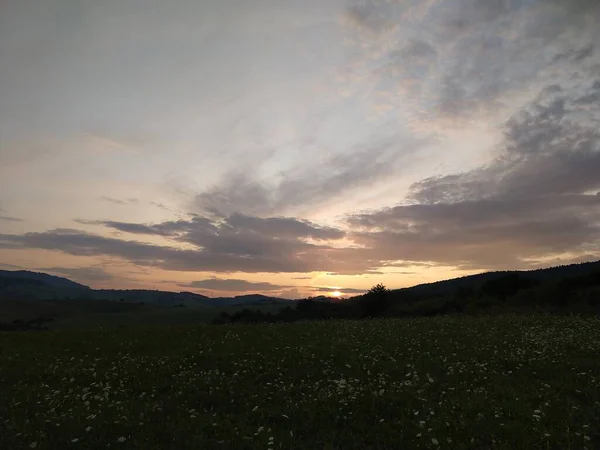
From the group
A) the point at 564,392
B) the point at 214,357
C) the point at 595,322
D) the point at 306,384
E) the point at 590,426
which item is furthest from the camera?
the point at 595,322

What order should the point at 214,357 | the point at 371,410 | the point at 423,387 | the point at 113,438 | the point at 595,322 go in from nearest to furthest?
1. the point at 113,438
2. the point at 371,410
3. the point at 423,387
4. the point at 214,357
5. the point at 595,322

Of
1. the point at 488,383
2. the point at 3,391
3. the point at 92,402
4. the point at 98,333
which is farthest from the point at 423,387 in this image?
the point at 98,333

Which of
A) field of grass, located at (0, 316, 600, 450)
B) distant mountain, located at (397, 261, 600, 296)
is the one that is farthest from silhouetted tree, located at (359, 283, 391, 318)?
field of grass, located at (0, 316, 600, 450)

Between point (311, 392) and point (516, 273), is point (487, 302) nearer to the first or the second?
point (516, 273)

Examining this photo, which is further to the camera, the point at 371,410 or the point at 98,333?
the point at 98,333

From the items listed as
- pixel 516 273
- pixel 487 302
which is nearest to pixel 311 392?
pixel 487 302

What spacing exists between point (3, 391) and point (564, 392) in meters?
19.0

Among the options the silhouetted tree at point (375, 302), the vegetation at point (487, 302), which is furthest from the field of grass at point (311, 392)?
the silhouetted tree at point (375, 302)

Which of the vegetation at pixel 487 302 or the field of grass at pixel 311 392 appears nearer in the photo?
the field of grass at pixel 311 392

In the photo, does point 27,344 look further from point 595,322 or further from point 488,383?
point 595,322

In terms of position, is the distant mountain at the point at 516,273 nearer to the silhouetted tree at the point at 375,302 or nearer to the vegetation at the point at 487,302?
the vegetation at the point at 487,302

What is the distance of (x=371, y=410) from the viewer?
11.5 m

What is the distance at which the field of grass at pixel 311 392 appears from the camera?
9.73 meters

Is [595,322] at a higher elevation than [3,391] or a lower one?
higher
